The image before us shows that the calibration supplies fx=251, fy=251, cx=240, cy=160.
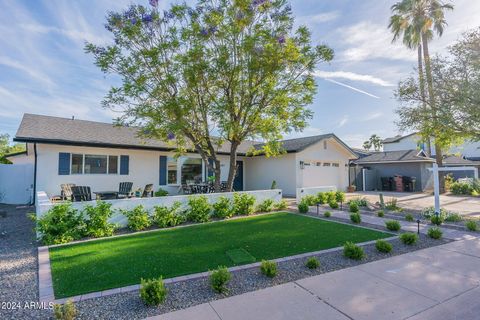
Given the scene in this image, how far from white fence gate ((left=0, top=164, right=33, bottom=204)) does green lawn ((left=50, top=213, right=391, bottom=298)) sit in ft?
33.1

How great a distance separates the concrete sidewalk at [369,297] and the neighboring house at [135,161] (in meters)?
8.75

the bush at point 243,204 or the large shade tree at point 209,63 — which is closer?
the large shade tree at point 209,63

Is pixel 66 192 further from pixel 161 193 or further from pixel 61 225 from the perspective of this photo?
pixel 61 225

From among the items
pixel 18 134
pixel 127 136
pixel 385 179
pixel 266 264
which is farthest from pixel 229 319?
pixel 385 179

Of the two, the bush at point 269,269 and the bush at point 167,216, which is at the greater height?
the bush at point 167,216

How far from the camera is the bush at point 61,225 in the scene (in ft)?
19.6

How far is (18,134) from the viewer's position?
999cm

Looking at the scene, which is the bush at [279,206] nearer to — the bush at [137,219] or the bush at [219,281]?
the bush at [137,219]

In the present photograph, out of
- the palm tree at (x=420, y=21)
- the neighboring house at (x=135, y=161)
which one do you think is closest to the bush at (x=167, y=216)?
the neighboring house at (x=135, y=161)

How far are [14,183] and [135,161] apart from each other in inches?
246

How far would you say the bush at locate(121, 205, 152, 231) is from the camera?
720 centimetres

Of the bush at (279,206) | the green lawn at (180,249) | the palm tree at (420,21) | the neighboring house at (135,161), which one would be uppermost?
the palm tree at (420,21)

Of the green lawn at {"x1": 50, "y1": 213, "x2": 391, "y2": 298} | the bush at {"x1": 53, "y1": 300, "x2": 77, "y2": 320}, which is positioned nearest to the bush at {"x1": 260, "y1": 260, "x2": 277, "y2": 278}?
the green lawn at {"x1": 50, "y1": 213, "x2": 391, "y2": 298}

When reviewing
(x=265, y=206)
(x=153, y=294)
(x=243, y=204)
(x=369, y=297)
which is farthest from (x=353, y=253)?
(x=265, y=206)
